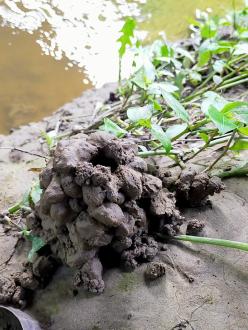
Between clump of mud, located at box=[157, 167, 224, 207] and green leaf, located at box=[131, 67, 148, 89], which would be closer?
clump of mud, located at box=[157, 167, 224, 207]

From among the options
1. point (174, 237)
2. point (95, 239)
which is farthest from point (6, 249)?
point (174, 237)

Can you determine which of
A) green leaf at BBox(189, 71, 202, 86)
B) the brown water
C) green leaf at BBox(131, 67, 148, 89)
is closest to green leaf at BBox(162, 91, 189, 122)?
green leaf at BBox(131, 67, 148, 89)

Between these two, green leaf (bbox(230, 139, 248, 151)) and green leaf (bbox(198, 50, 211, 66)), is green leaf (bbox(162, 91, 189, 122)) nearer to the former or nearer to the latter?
green leaf (bbox(230, 139, 248, 151))

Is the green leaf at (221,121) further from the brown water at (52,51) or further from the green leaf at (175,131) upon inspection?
the brown water at (52,51)

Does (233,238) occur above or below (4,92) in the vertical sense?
below

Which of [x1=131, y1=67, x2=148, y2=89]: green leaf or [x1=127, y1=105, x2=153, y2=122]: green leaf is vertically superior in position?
[x1=131, y1=67, x2=148, y2=89]: green leaf

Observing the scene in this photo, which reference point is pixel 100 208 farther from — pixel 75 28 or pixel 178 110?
pixel 75 28

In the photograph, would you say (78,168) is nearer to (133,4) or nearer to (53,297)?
(53,297)
